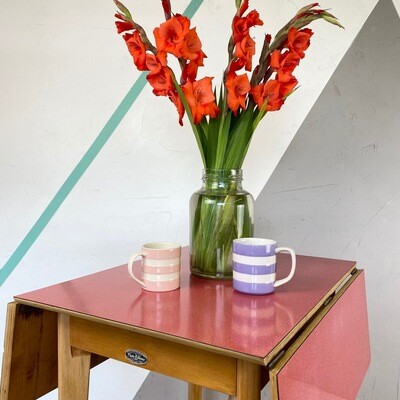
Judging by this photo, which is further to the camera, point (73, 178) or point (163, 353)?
point (73, 178)

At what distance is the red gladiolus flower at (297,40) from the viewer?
2.83ft

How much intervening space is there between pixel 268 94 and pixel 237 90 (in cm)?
7

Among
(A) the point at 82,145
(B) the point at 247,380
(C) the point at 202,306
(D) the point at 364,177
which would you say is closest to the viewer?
(B) the point at 247,380

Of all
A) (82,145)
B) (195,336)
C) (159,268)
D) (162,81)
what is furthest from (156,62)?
(82,145)

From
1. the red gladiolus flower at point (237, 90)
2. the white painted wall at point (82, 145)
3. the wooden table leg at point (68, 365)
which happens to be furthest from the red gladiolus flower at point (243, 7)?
the wooden table leg at point (68, 365)

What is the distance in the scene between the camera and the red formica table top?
2.09 ft

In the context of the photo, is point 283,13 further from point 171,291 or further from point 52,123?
point 171,291

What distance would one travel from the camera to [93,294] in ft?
2.70

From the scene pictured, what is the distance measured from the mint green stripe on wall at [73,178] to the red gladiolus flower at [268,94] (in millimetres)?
696

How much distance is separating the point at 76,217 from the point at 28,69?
1.76ft

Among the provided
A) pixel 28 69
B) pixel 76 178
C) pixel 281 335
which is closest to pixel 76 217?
pixel 76 178

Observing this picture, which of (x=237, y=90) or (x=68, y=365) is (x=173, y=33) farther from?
(x=68, y=365)

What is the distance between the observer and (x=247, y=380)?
63 cm

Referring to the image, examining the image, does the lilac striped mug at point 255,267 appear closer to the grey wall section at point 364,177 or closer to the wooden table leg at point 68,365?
the wooden table leg at point 68,365
